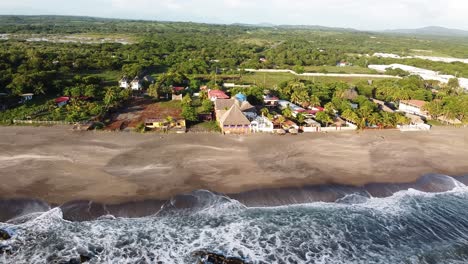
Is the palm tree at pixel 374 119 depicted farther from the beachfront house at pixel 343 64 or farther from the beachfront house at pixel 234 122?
the beachfront house at pixel 343 64

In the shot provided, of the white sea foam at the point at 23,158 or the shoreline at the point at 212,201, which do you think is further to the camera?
the white sea foam at the point at 23,158

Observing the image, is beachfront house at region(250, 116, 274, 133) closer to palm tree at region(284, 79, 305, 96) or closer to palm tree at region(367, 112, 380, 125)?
palm tree at region(367, 112, 380, 125)

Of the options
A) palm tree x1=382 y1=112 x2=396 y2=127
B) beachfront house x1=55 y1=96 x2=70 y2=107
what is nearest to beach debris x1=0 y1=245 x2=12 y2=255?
beachfront house x1=55 y1=96 x2=70 y2=107

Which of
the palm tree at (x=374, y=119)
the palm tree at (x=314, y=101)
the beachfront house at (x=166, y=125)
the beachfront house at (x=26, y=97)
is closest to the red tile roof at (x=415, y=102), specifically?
the palm tree at (x=374, y=119)

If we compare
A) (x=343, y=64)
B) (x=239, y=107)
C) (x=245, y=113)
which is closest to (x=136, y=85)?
(x=239, y=107)

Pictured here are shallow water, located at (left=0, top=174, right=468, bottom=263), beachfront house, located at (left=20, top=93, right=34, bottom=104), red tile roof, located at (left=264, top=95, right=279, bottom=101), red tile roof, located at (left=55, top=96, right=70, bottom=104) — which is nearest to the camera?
shallow water, located at (left=0, top=174, right=468, bottom=263)

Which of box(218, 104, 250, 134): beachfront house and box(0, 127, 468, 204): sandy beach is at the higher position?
box(218, 104, 250, 134): beachfront house
